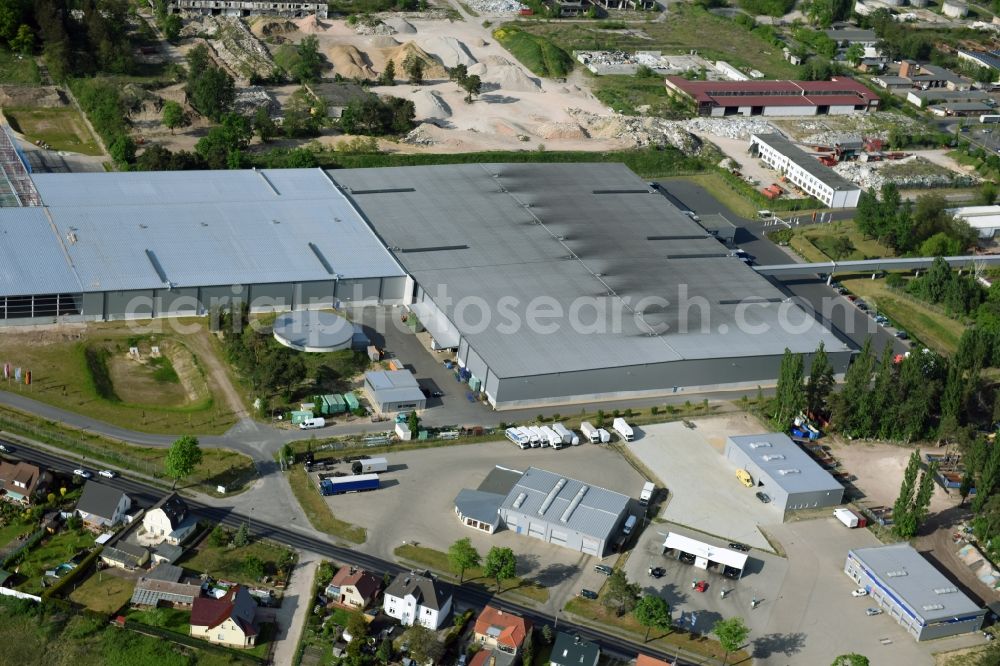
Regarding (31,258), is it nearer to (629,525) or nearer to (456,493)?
(456,493)

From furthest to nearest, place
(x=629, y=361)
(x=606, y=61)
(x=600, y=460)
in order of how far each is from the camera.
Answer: (x=606, y=61) → (x=629, y=361) → (x=600, y=460)

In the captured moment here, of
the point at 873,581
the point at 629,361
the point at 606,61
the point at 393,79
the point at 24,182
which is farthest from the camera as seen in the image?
the point at 606,61

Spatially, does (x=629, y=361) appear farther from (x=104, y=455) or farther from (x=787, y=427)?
(x=104, y=455)

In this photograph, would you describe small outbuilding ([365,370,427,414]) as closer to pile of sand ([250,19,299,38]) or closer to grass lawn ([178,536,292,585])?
grass lawn ([178,536,292,585])

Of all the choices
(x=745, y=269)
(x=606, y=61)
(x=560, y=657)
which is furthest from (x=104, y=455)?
(x=606, y=61)

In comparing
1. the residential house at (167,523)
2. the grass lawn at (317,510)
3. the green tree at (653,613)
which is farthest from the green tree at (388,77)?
the green tree at (653,613)

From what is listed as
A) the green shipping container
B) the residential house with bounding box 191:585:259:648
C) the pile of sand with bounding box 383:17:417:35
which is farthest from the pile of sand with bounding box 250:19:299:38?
the residential house with bounding box 191:585:259:648

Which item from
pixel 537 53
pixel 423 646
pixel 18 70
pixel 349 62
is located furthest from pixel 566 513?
pixel 537 53
